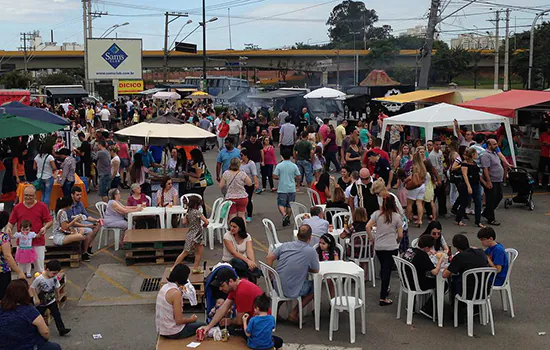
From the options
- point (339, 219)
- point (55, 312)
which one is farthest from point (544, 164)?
point (55, 312)

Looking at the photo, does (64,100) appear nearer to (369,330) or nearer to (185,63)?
(185,63)

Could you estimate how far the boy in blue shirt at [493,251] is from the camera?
26.0 ft

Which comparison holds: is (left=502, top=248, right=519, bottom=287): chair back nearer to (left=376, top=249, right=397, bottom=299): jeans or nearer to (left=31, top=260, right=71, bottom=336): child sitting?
(left=376, top=249, right=397, bottom=299): jeans

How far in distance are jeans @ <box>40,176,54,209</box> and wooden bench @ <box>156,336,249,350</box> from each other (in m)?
8.21

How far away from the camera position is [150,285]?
31.6ft

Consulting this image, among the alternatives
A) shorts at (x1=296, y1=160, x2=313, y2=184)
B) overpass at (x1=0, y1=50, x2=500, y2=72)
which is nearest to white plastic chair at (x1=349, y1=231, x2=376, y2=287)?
shorts at (x1=296, y1=160, x2=313, y2=184)

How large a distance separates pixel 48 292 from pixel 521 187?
1106 cm

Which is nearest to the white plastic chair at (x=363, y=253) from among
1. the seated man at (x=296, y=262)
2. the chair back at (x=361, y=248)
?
the chair back at (x=361, y=248)

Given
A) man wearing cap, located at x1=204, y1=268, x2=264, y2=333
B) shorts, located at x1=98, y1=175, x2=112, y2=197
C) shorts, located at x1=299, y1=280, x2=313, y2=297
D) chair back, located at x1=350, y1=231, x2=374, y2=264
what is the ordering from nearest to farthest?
1. man wearing cap, located at x1=204, y1=268, x2=264, y2=333
2. shorts, located at x1=299, y1=280, x2=313, y2=297
3. chair back, located at x1=350, y1=231, x2=374, y2=264
4. shorts, located at x1=98, y1=175, x2=112, y2=197

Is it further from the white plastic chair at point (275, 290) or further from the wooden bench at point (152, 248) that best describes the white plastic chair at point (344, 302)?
the wooden bench at point (152, 248)

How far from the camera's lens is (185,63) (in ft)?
287

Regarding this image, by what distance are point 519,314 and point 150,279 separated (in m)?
5.26

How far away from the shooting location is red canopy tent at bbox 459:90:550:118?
17.6 meters

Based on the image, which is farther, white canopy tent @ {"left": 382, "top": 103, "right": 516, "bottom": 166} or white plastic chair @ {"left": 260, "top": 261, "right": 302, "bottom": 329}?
white canopy tent @ {"left": 382, "top": 103, "right": 516, "bottom": 166}
